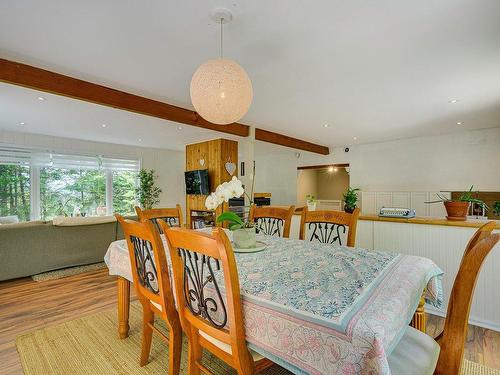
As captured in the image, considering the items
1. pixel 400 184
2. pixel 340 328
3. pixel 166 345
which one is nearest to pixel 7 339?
pixel 166 345

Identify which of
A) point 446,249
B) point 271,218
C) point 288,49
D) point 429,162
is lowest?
point 446,249

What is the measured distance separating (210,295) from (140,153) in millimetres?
6932

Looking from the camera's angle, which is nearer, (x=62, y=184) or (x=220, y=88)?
(x=220, y=88)

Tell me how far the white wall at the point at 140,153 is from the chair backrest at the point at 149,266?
18.9 ft

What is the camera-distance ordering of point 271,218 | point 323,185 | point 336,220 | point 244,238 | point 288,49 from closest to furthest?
point 244,238 → point 336,220 → point 288,49 → point 271,218 → point 323,185

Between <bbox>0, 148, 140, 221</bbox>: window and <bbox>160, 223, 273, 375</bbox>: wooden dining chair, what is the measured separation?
5.26m

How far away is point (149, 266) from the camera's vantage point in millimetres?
1487

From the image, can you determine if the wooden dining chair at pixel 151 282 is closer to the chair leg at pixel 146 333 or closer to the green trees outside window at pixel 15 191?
the chair leg at pixel 146 333

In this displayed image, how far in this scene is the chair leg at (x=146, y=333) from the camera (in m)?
1.60

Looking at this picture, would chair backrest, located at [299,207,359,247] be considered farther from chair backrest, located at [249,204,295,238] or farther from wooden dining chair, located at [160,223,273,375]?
wooden dining chair, located at [160,223,273,375]

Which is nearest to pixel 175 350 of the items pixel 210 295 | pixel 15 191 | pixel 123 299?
pixel 210 295

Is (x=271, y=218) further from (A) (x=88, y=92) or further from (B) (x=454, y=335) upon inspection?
A: (A) (x=88, y=92)

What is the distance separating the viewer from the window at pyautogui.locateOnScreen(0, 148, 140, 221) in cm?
534

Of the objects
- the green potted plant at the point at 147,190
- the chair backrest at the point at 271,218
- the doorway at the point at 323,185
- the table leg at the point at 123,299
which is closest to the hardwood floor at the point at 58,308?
the table leg at the point at 123,299
